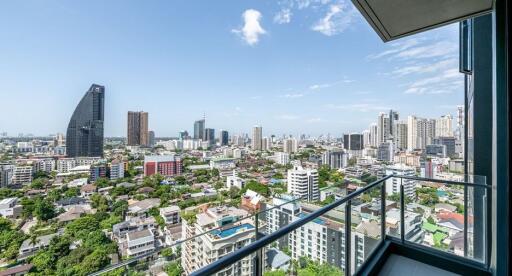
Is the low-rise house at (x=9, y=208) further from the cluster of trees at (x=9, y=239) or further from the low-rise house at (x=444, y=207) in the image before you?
the low-rise house at (x=444, y=207)

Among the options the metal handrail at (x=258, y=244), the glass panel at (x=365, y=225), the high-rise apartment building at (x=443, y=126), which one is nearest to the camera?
the metal handrail at (x=258, y=244)

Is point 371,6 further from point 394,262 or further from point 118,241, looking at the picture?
point 118,241

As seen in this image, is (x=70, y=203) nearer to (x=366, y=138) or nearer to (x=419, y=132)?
(x=419, y=132)

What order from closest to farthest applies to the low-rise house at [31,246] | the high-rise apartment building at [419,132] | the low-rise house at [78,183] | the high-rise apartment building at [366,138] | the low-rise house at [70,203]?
the high-rise apartment building at [419,132] < the low-rise house at [31,246] < the low-rise house at [70,203] < the low-rise house at [78,183] < the high-rise apartment building at [366,138]

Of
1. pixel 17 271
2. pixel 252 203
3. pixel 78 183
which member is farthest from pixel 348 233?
pixel 78 183

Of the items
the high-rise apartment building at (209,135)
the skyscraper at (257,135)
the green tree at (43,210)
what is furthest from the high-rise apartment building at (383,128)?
the high-rise apartment building at (209,135)
